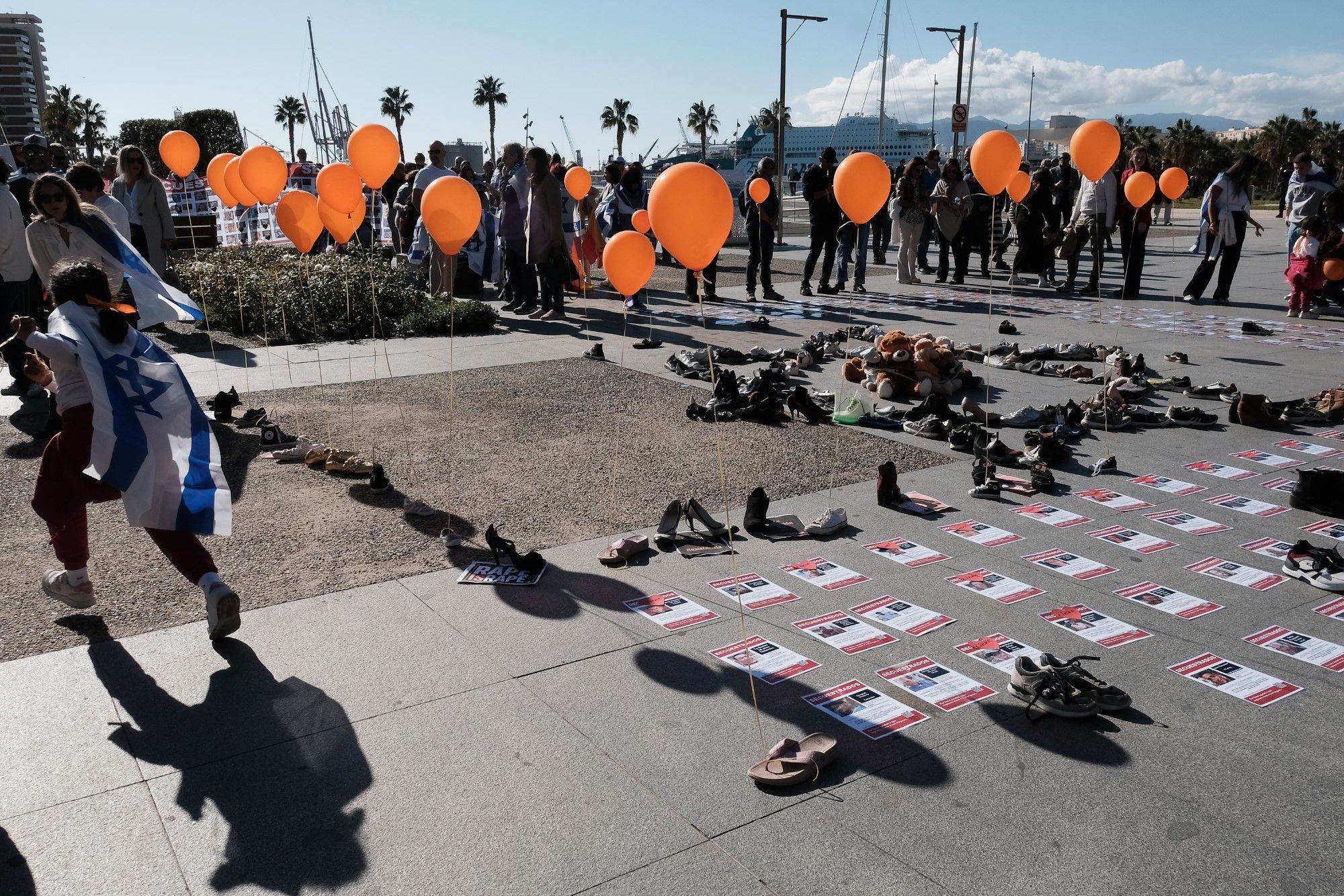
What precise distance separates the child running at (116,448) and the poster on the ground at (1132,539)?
446 cm

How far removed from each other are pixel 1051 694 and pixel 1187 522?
2.66 metres

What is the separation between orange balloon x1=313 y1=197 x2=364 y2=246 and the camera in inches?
322

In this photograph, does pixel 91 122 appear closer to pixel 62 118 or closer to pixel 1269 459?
pixel 62 118

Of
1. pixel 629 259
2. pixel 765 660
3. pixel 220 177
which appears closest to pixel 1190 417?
pixel 629 259

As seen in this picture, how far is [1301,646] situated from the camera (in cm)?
404

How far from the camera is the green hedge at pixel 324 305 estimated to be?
12.1 metres

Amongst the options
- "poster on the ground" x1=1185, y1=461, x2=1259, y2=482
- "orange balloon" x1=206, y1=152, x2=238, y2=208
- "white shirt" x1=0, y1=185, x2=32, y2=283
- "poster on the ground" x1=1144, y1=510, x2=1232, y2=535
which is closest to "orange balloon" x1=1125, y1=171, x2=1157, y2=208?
"poster on the ground" x1=1185, y1=461, x2=1259, y2=482

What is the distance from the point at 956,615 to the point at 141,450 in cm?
366

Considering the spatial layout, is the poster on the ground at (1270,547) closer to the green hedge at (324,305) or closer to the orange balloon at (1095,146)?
the orange balloon at (1095,146)

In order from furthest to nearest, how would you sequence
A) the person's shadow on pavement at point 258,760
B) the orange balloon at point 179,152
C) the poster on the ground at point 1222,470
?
1. the orange balloon at point 179,152
2. the poster on the ground at point 1222,470
3. the person's shadow on pavement at point 258,760

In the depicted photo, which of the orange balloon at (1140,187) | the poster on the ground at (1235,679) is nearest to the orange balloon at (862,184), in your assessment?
the poster on the ground at (1235,679)

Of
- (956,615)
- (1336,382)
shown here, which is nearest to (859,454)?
(956,615)

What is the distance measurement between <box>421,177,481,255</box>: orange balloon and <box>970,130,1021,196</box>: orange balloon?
4.21 m

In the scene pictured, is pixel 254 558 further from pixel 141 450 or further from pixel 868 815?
pixel 868 815
